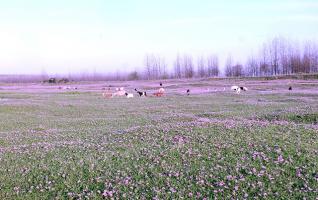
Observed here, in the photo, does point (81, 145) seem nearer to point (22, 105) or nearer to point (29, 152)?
point (29, 152)

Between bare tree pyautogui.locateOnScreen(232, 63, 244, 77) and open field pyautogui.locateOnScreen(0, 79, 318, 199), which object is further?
bare tree pyautogui.locateOnScreen(232, 63, 244, 77)

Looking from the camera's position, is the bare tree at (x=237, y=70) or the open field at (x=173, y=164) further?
the bare tree at (x=237, y=70)

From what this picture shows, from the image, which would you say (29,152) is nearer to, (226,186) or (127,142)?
(127,142)

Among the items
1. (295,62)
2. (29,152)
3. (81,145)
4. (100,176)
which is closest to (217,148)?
(100,176)

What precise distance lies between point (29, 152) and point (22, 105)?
28.3 metres

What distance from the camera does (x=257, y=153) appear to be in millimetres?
14273

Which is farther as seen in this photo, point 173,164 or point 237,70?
point 237,70

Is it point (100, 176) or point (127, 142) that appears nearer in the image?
point (100, 176)

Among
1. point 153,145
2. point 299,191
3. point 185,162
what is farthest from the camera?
point 153,145

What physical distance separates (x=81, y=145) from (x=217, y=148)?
23.6 ft

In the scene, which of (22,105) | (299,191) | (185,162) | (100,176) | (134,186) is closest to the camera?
(299,191)

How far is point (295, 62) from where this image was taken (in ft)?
493

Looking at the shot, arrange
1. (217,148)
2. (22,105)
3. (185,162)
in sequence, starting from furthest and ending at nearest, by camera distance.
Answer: (22,105)
(217,148)
(185,162)

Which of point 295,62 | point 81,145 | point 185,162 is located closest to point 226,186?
point 185,162
